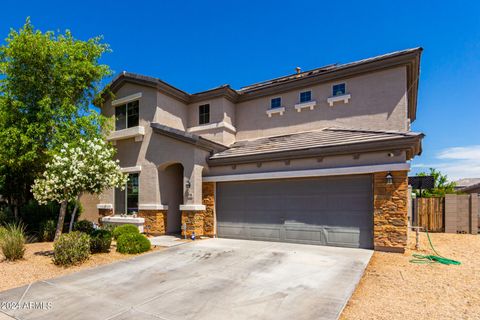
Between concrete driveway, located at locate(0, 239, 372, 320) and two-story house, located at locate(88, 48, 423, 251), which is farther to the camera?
two-story house, located at locate(88, 48, 423, 251)

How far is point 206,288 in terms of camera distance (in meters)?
6.16

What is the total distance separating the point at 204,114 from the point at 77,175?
809 cm

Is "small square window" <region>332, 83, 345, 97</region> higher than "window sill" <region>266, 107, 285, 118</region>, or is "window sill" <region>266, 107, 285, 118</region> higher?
"small square window" <region>332, 83, 345, 97</region>

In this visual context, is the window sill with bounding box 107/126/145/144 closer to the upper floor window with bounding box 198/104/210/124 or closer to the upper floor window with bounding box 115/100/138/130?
the upper floor window with bounding box 115/100/138/130

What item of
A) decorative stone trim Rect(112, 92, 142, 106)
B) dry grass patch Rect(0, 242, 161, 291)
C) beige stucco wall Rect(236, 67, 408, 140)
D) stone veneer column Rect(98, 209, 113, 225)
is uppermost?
decorative stone trim Rect(112, 92, 142, 106)

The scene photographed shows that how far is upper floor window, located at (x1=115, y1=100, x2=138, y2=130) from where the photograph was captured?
15.0m

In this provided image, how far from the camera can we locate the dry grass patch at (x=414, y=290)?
488 centimetres

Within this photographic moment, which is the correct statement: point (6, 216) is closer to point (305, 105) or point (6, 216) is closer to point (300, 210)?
point (300, 210)

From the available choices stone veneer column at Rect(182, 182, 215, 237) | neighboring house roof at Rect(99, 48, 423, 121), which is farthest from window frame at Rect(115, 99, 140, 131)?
stone veneer column at Rect(182, 182, 215, 237)

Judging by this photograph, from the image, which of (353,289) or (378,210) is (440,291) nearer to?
(353,289)

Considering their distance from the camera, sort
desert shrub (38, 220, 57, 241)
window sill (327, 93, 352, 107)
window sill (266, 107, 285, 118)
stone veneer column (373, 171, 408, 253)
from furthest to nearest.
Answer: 1. window sill (266, 107, 285, 118)
2. window sill (327, 93, 352, 107)
3. desert shrub (38, 220, 57, 241)
4. stone veneer column (373, 171, 408, 253)

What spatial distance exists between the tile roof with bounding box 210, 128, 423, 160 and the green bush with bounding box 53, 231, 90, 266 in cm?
620

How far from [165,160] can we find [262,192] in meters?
4.97

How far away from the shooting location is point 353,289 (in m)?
5.92
